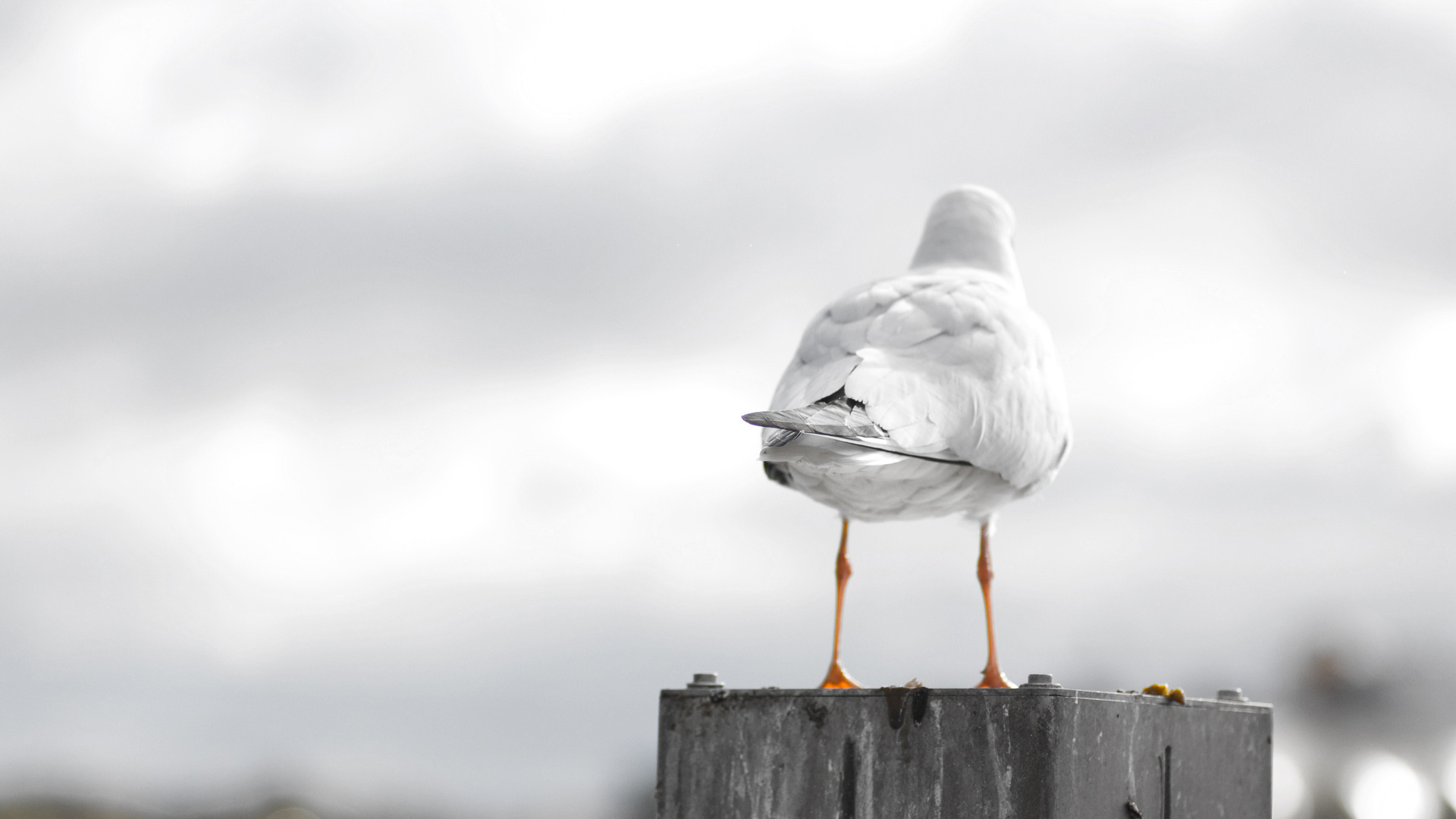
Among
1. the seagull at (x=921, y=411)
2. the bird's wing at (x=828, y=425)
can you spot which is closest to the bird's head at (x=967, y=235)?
the seagull at (x=921, y=411)

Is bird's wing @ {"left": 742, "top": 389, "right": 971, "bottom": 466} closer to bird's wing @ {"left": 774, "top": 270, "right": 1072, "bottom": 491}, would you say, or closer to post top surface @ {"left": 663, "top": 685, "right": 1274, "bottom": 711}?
bird's wing @ {"left": 774, "top": 270, "right": 1072, "bottom": 491}

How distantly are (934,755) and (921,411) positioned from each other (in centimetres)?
198

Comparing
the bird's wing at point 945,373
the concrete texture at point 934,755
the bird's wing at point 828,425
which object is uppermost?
the bird's wing at point 945,373

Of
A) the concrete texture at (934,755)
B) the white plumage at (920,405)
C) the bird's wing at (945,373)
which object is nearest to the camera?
the concrete texture at (934,755)

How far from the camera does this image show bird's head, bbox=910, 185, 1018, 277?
30.7 ft

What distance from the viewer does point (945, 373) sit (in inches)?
278

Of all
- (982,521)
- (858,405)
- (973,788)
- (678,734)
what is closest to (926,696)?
(973,788)

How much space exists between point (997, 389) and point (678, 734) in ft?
8.63

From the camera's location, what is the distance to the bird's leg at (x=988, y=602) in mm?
7340

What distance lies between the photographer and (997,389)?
23.7 ft

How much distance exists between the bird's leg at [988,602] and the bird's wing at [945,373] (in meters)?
0.64

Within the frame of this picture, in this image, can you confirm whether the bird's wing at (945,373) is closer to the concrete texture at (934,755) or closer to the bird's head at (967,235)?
the bird's head at (967,235)

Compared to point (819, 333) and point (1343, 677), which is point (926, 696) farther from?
point (1343, 677)

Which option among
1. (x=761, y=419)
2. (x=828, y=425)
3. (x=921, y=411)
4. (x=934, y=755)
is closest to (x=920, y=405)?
(x=921, y=411)
